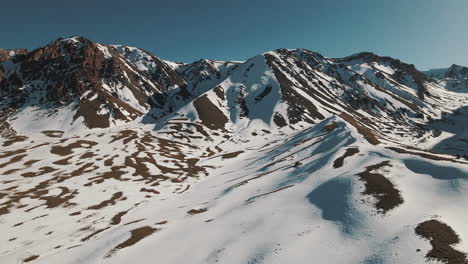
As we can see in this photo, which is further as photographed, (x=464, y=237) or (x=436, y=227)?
(x=436, y=227)

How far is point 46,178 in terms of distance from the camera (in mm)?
96938

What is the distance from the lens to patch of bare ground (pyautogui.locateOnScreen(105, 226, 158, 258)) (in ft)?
133

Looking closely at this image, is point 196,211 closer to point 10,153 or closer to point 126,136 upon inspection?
point 126,136

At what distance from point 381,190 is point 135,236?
135ft

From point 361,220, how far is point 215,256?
1997 centimetres

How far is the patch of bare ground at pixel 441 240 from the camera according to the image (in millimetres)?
24852

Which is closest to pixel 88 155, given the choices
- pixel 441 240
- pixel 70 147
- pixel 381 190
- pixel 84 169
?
pixel 70 147

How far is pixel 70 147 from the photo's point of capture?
13450 centimetres

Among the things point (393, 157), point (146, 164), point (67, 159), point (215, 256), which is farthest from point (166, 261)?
point (67, 159)

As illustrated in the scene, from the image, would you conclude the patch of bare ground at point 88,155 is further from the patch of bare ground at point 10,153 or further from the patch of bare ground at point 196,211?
the patch of bare ground at point 196,211

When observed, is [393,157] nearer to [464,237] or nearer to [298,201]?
[298,201]

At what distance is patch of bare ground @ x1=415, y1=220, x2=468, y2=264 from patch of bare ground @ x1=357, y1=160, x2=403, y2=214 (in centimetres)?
599

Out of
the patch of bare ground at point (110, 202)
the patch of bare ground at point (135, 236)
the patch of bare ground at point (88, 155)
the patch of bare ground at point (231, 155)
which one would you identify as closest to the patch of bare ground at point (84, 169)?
the patch of bare ground at point (88, 155)

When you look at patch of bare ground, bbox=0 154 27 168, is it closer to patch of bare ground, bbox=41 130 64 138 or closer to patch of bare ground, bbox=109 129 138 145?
patch of bare ground, bbox=109 129 138 145
